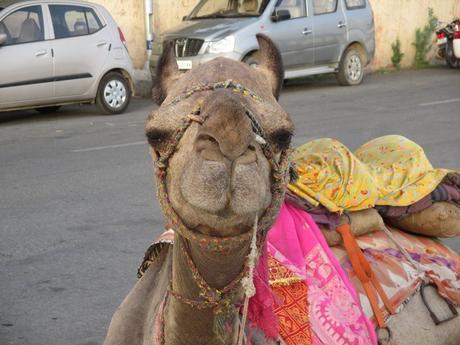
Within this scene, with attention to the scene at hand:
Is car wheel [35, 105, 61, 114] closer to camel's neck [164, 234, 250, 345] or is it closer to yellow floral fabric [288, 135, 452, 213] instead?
yellow floral fabric [288, 135, 452, 213]

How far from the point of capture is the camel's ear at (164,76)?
10.0 feet

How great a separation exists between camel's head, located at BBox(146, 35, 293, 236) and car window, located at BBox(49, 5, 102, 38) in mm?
13912

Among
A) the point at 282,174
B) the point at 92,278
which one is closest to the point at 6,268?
the point at 92,278

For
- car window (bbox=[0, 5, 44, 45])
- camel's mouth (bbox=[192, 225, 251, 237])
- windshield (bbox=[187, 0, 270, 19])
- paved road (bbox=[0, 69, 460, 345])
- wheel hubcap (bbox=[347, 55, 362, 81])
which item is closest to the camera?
camel's mouth (bbox=[192, 225, 251, 237])

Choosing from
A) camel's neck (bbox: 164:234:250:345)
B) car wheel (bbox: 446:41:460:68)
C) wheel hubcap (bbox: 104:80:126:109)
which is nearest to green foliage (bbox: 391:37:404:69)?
car wheel (bbox: 446:41:460:68)

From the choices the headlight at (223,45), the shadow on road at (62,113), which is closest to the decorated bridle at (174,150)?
the shadow on road at (62,113)

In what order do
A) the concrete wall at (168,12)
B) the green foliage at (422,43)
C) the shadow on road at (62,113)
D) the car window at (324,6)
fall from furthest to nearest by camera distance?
the green foliage at (422,43), the concrete wall at (168,12), the car window at (324,6), the shadow on road at (62,113)

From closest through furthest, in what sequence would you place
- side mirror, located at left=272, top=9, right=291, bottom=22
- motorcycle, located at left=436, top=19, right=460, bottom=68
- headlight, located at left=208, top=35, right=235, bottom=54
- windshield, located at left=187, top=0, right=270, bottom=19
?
headlight, located at left=208, top=35, right=235, bottom=54
side mirror, located at left=272, top=9, right=291, bottom=22
windshield, located at left=187, top=0, right=270, bottom=19
motorcycle, located at left=436, top=19, right=460, bottom=68

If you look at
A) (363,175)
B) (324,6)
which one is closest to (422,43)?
(324,6)

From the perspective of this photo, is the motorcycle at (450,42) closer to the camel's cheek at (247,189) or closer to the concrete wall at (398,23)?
the concrete wall at (398,23)

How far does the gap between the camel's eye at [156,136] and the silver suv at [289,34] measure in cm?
1479

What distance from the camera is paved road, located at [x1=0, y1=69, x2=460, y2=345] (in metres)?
6.47

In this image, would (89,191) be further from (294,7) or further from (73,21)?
(294,7)

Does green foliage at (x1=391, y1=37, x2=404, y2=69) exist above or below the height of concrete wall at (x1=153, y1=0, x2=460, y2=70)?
below
